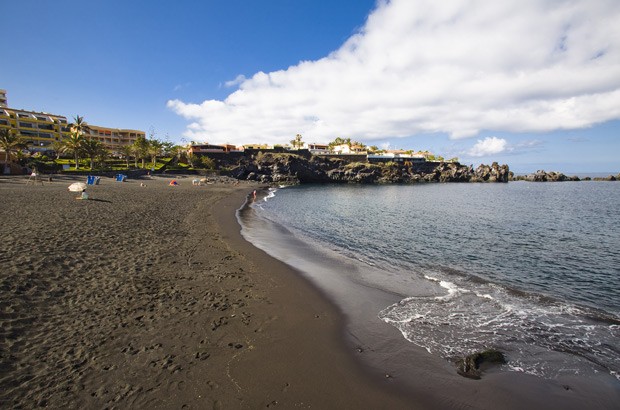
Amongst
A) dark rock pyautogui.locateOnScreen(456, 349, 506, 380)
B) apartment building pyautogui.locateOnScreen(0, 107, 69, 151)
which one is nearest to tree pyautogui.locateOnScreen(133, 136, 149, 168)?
apartment building pyautogui.locateOnScreen(0, 107, 69, 151)

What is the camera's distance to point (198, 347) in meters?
9.55

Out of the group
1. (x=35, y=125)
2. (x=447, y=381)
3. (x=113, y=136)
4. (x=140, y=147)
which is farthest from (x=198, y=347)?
(x=113, y=136)

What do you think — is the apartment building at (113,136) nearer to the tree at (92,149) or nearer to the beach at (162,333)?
the tree at (92,149)

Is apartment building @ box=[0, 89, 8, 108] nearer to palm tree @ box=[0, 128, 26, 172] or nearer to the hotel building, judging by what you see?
the hotel building

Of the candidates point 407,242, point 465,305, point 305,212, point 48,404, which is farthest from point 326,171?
point 48,404

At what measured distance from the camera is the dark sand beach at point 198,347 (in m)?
7.70

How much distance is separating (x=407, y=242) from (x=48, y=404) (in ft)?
85.5

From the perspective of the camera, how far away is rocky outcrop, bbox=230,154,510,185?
123250 mm

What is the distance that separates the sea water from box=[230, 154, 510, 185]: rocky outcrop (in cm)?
8609

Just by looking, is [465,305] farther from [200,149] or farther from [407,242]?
[200,149]

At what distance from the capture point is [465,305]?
14.6 m

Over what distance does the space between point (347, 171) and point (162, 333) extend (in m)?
130

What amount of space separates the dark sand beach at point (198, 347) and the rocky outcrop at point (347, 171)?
103 m

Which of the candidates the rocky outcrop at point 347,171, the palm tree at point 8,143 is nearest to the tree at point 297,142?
the rocky outcrop at point 347,171
